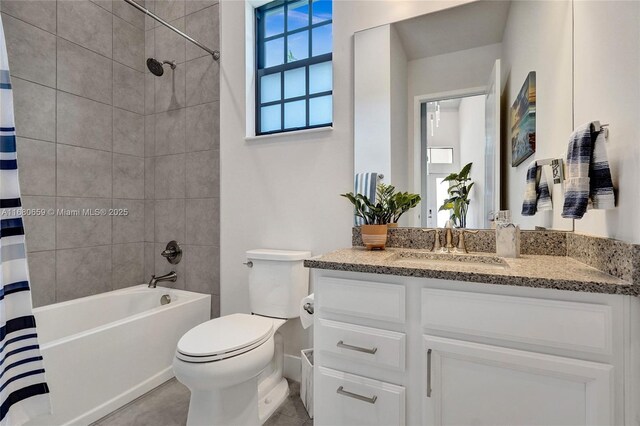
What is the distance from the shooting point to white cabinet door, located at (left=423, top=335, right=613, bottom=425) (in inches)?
31.4

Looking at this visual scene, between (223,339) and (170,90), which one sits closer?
A: (223,339)

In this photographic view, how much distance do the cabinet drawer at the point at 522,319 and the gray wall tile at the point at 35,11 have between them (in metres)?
2.75

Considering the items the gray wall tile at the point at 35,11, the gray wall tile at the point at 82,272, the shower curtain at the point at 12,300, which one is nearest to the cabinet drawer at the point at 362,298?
the shower curtain at the point at 12,300

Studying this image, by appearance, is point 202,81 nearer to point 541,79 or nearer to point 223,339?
point 223,339

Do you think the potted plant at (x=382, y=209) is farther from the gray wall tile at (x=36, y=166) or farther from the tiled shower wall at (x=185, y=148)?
the gray wall tile at (x=36, y=166)

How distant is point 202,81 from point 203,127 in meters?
0.35

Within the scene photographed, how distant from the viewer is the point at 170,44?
2426 mm

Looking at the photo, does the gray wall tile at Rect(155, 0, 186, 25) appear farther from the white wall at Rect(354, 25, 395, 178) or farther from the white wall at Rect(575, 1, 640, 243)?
the white wall at Rect(575, 1, 640, 243)

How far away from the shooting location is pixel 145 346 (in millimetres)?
1790

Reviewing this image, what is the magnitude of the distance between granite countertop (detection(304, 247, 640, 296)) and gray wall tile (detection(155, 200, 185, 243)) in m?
1.62

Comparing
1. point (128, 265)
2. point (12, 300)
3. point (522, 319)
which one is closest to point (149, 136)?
point (128, 265)

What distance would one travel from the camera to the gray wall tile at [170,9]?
7.77ft

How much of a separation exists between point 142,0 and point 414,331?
324 centimetres

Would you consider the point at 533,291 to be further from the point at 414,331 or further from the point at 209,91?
the point at 209,91
